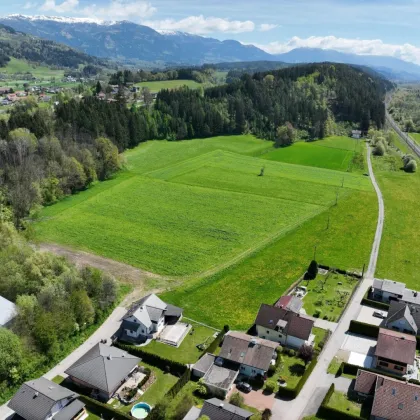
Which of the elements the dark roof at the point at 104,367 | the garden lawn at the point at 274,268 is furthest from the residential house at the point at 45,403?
the garden lawn at the point at 274,268

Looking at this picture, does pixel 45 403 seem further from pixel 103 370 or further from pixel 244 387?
pixel 244 387

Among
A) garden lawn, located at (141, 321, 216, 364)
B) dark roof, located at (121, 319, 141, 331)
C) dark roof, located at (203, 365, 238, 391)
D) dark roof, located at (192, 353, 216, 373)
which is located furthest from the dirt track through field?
dark roof, located at (203, 365, 238, 391)

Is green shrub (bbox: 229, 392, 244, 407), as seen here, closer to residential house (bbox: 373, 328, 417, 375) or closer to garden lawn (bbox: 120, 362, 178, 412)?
garden lawn (bbox: 120, 362, 178, 412)

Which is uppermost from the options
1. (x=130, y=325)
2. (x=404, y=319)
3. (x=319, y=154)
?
(x=319, y=154)

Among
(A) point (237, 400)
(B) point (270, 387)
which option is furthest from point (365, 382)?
(A) point (237, 400)

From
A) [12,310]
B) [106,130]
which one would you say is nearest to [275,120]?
[106,130]

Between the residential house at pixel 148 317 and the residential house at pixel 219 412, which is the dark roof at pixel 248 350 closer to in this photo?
the residential house at pixel 219 412

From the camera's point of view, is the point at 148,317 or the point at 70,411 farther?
the point at 148,317
